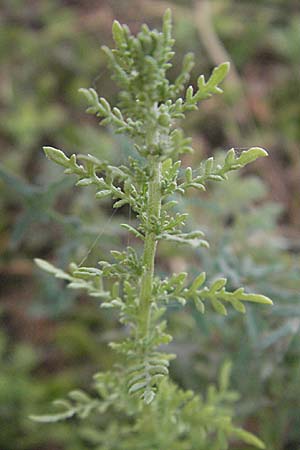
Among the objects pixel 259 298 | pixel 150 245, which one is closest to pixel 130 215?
pixel 150 245

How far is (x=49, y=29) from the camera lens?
334cm

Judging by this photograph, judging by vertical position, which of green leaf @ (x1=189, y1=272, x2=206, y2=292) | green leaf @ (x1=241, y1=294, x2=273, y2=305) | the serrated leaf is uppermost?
the serrated leaf

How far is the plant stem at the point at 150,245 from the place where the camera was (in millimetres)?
1075

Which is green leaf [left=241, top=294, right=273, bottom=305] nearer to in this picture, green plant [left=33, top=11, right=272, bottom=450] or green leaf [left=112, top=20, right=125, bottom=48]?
green plant [left=33, top=11, right=272, bottom=450]

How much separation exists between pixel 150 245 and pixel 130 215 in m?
0.23

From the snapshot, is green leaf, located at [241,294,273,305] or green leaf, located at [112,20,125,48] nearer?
green leaf, located at [112,20,125,48]

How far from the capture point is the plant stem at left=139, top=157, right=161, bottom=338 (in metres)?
1.08

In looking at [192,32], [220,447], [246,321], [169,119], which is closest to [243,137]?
[192,32]

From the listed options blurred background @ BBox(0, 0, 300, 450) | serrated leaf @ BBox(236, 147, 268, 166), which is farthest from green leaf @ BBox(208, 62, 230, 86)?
blurred background @ BBox(0, 0, 300, 450)

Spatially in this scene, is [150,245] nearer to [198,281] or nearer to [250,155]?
[198,281]

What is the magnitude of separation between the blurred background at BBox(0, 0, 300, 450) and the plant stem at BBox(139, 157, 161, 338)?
47 cm

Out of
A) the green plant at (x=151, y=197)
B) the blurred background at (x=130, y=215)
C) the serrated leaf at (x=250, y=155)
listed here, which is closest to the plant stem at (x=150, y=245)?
the green plant at (x=151, y=197)

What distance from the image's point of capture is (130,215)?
1.36 m

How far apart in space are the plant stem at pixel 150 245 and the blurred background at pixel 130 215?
47 cm
